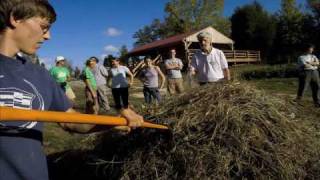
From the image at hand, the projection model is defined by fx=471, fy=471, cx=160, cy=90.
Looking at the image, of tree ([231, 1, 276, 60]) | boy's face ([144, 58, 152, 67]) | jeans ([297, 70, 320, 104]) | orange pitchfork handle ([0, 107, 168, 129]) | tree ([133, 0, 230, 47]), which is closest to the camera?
orange pitchfork handle ([0, 107, 168, 129])

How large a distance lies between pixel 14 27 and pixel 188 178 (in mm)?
2198

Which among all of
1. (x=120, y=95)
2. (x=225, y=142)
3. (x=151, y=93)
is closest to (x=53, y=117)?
(x=225, y=142)

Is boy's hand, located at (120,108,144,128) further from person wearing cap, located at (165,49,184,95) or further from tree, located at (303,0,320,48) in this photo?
tree, located at (303,0,320,48)

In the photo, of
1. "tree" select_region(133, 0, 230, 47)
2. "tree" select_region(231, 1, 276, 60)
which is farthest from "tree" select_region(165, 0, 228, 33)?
"tree" select_region(231, 1, 276, 60)

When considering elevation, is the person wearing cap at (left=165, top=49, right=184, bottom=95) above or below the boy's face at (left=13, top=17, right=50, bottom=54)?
below

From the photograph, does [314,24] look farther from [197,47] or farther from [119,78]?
[119,78]

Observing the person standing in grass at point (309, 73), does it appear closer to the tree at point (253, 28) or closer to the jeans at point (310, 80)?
the jeans at point (310, 80)

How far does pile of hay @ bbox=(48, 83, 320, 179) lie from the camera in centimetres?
381

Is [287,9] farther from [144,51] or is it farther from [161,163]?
[161,163]

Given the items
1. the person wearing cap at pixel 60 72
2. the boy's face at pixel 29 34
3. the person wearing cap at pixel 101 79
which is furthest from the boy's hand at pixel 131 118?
the person wearing cap at pixel 101 79

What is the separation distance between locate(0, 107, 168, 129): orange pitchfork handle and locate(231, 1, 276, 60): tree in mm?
48405

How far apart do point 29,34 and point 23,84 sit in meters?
0.24

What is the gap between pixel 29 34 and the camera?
6.77 feet

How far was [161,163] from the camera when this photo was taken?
400cm
